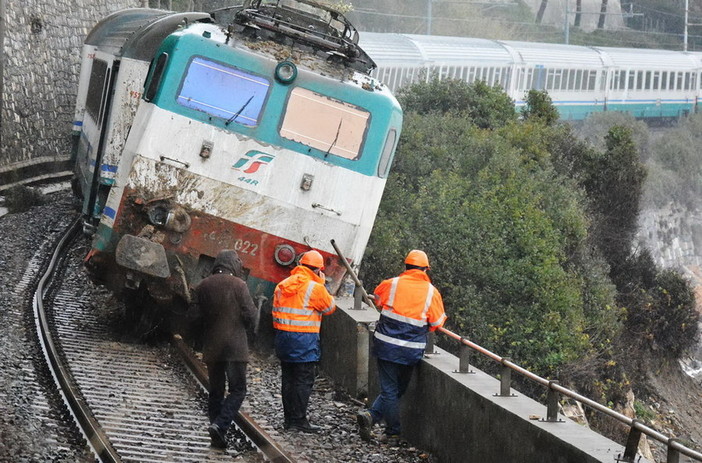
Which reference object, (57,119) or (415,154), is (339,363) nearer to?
(415,154)

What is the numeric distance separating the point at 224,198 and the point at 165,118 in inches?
39.3

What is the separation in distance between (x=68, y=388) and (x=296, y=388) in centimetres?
199

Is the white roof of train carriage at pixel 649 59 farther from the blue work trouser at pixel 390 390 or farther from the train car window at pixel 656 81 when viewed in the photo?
the blue work trouser at pixel 390 390

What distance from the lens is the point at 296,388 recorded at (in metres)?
9.15

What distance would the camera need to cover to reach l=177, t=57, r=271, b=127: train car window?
11.4 meters

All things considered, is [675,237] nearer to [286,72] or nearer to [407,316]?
[286,72]

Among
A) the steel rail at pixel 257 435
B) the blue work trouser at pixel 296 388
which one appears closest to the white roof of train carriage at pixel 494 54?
the steel rail at pixel 257 435

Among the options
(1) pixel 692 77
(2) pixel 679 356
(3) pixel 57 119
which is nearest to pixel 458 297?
(2) pixel 679 356

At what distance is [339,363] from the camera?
11.5 meters

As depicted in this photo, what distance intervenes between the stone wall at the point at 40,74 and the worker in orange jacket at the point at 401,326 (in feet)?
54.5

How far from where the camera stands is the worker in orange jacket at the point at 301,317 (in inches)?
350

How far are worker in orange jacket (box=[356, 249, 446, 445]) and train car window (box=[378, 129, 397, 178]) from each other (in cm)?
316

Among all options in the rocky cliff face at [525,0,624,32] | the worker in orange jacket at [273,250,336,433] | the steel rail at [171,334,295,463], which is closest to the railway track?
the steel rail at [171,334,295,463]

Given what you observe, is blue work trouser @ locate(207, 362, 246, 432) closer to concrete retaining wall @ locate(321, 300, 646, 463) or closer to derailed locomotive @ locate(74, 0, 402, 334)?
concrete retaining wall @ locate(321, 300, 646, 463)
